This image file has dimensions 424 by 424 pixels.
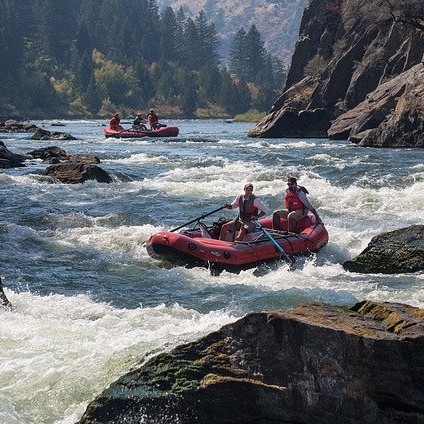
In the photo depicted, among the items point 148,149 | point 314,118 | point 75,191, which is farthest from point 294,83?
point 75,191

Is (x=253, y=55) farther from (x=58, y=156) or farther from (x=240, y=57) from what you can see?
(x=58, y=156)

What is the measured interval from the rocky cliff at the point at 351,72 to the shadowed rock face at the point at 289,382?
30.4 meters

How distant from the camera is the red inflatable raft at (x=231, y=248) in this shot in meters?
12.8

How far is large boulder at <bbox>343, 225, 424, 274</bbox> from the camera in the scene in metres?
12.2

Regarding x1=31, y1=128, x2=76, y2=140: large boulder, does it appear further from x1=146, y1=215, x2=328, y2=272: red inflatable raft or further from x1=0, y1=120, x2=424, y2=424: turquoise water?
x1=146, y1=215, x2=328, y2=272: red inflatable raft

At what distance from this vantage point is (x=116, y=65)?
11950 centimetres

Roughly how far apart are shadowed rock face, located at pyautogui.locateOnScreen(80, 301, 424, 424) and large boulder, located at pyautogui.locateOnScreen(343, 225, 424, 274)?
5917 mm

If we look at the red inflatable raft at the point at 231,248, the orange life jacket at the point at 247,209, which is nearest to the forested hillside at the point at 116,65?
the orange life jacket at the point at 247,209

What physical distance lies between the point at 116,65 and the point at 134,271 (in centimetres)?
10970

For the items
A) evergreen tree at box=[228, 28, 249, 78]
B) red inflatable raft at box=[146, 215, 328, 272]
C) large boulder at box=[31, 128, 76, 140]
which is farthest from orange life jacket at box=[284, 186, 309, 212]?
evergreen tree at box=[228, 28, 249, 78]

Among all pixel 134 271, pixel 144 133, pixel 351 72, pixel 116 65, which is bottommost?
pixel 144 133

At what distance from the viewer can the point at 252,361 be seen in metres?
6.30

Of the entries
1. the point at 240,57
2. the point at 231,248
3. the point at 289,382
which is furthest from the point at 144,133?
the point at 240,57

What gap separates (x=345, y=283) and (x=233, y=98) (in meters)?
112
